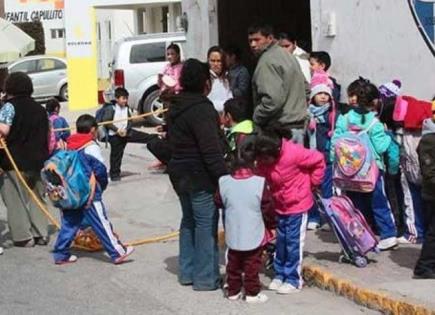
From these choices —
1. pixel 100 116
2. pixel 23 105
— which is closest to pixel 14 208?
pixel 23 105

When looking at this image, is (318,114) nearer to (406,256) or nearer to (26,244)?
(406,256)

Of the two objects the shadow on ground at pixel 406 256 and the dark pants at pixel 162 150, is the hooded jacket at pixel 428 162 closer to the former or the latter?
the shadow on ground at pixel 406 256

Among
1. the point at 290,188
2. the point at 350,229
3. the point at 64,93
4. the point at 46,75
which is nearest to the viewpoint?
the point at 290,188

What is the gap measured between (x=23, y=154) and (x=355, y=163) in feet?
12.1

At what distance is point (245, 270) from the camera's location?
302 inches

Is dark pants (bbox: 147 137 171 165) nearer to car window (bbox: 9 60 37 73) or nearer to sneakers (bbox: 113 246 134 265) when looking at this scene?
sneakers (bbox: 113 246 134 265)

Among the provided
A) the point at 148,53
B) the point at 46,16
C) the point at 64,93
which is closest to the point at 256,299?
the point at 148,53

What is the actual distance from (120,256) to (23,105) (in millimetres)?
2104

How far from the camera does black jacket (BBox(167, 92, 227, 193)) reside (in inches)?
309

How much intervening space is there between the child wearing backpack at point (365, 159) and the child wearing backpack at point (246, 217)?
130 centimetres

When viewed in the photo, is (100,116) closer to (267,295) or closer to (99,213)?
(99,213)

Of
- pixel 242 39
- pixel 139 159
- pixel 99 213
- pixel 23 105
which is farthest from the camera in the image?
pixel 139 159

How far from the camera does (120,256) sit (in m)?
9.38

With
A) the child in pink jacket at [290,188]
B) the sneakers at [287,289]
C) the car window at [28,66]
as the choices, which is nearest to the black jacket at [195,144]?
the child in pink jacket at [290,188]
